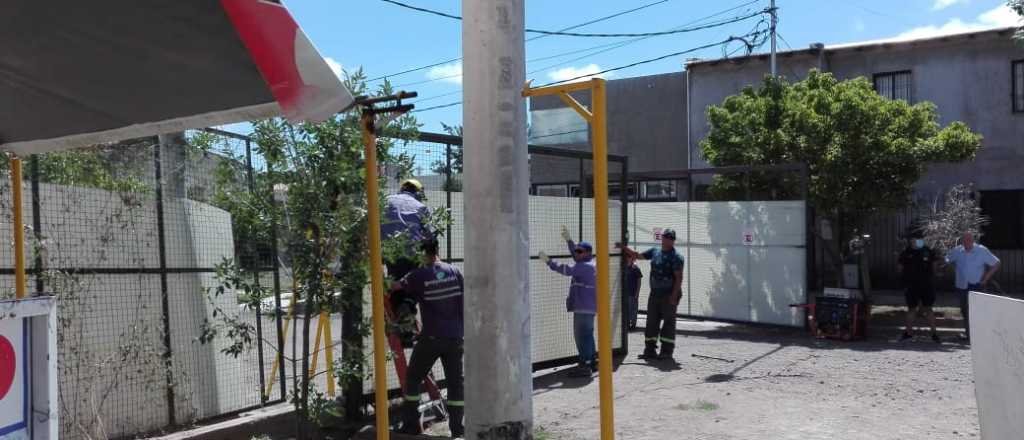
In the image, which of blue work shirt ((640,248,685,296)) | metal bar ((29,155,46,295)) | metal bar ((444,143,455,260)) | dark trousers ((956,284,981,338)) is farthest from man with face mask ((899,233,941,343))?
metal bar ((29,155,46,295))

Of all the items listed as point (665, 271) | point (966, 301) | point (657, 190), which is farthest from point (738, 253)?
point (657, 190)

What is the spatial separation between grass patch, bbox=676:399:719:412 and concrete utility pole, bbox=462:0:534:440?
14.2 ft

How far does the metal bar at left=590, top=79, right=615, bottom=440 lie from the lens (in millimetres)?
4660

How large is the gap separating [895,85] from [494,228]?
67.9ft

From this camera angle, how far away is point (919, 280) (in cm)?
1305

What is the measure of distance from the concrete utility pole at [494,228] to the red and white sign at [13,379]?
2.02m

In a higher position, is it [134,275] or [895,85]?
[895,85]

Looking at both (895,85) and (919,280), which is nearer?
(919,280)

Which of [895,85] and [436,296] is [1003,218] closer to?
[895,85]

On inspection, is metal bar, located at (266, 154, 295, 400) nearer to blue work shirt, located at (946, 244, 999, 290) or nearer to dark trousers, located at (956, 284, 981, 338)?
dark trousers, located at (956, 284, 981, 338)

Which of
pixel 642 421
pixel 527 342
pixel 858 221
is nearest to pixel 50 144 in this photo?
pixel 527 342

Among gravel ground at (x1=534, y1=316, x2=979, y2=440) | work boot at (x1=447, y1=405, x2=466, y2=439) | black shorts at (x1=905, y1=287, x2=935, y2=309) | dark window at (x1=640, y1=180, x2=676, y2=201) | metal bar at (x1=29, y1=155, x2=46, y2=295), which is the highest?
dark window at (x1=640, y1=180, x2=676, y2=201)

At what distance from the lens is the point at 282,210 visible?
4.90m

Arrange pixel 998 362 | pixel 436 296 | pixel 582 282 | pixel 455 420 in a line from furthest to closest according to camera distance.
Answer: pixel 582 282, pixel 455 420, pixel 436 296, pixel 998 362
